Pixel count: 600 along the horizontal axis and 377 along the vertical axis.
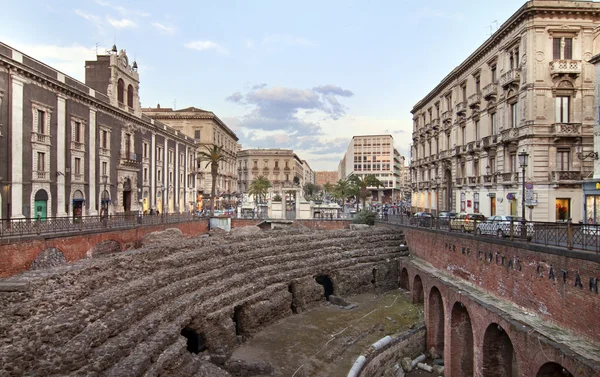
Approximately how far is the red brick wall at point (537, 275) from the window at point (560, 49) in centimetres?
1833

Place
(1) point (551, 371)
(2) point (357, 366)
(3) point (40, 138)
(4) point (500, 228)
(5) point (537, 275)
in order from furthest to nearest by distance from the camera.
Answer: (3) point (40, 138) < (4) point (500, 228) < (2) point (357, 366) < (5) point (537, 275) < (1) point (551, 371)

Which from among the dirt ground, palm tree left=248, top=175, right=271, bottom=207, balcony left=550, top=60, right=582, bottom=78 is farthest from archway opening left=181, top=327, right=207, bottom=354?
palm tree left=248, top=175, right=271, bottom=207

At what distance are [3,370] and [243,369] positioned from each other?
6849mm

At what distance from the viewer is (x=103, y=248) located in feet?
80.7

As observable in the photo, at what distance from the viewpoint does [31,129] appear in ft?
86.0

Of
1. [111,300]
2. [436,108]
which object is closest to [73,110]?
[111,300]

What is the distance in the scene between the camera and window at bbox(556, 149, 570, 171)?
95.3 feet

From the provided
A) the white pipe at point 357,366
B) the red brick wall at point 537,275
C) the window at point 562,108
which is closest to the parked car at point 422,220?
the red brick wall at point 537,275

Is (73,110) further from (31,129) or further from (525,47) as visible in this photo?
(525,47)

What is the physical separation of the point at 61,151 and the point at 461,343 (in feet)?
94.5

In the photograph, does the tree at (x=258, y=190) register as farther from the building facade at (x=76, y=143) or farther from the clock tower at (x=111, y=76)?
the clock tower at (x=111, y=76)

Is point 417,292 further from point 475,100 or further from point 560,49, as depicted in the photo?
point 475,100

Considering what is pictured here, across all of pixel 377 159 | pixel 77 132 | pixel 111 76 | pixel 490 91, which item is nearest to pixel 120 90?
pixel 111 76

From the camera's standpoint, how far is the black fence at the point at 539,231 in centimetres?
1265
